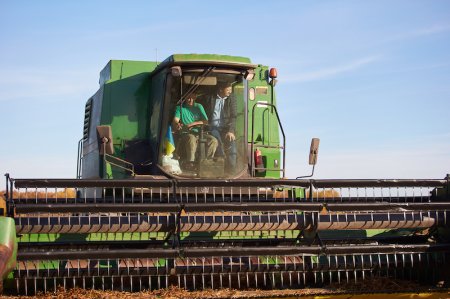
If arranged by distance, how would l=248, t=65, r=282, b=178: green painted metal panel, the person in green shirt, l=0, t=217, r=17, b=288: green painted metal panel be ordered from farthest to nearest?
1. l=248, t=65, r=282, b=178: green painted metal panel
2. the person in green shirt
3. l=0, t=217, r=17, b=288: green painted metal panel

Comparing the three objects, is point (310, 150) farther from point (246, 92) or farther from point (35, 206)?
point (35, 206)

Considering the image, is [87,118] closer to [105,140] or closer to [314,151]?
[105,140]

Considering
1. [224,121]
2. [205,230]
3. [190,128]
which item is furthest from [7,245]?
[224,121]

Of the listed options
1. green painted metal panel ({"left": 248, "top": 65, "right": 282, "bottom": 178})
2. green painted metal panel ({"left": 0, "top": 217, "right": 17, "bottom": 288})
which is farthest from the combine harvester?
green painted metal panel ({"left": 248, "top": 65, "right": 282, "bottom": 178})

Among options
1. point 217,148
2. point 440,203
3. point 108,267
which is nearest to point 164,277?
point 108,267

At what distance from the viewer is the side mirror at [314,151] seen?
8.44 metres

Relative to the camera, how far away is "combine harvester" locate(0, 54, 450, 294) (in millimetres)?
6684

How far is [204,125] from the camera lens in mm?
8828

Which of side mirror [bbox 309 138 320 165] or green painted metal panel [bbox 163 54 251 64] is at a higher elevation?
green painted metal panel [bbox 163 54 251 64]

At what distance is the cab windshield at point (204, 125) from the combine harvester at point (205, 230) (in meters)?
0.02

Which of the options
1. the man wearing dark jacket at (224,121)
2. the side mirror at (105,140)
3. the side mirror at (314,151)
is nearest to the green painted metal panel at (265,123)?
the man wearing dark jacket at (224,121)

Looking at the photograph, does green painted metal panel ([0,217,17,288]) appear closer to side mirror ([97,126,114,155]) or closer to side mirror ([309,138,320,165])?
side mirror ([97,126,114,155])

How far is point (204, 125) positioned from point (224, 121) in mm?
276

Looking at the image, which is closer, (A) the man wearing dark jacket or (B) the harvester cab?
(B) the harvester cab
